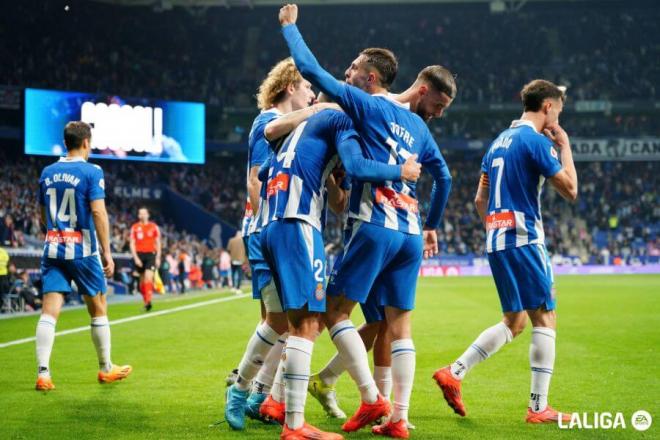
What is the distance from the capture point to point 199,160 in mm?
37938

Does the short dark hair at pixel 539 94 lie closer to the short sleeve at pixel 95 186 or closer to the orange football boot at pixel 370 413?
the orange football boot at pixel 370 413

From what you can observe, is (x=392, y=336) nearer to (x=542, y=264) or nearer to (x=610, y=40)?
(x=542, y=264)

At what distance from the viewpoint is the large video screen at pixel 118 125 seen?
3456 cm

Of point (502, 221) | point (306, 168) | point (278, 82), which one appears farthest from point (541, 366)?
point (278, 82)

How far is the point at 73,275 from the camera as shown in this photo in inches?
308

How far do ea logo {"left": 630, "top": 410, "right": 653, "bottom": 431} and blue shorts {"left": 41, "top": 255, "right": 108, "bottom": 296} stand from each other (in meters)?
4.69

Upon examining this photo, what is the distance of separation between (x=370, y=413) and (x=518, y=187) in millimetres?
1944

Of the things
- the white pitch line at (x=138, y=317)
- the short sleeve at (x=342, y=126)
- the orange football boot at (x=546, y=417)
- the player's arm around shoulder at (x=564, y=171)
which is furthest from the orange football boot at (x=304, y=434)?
the white pitch line at (x=138, y=317)

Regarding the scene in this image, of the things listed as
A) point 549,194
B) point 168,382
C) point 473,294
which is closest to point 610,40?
point 549,194

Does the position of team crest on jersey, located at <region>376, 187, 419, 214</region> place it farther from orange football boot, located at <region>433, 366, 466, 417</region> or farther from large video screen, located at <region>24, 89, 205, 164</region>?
large video screen, located at <region>24, 89, 205, 164</region>

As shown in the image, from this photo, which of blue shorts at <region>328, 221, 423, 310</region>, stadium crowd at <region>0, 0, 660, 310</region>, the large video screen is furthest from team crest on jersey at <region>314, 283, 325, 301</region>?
stadium crowd at <region>0, 0, 660, 310</region>

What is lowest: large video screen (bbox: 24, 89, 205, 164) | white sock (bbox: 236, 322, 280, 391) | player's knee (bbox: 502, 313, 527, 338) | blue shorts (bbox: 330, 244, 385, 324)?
white sock (bbox: 236, 322, 280, 391)

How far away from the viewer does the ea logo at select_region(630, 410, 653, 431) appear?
5622 millimetres

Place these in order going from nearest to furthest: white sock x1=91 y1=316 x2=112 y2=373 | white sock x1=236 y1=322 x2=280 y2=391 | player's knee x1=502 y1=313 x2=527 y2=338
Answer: white sock x1=236 y1=322 x2=280 y2=391
player's knee x1=502 y1=313 x2=527 y2=338
white sock x1=91 y1=316 x2=112 y2=373
